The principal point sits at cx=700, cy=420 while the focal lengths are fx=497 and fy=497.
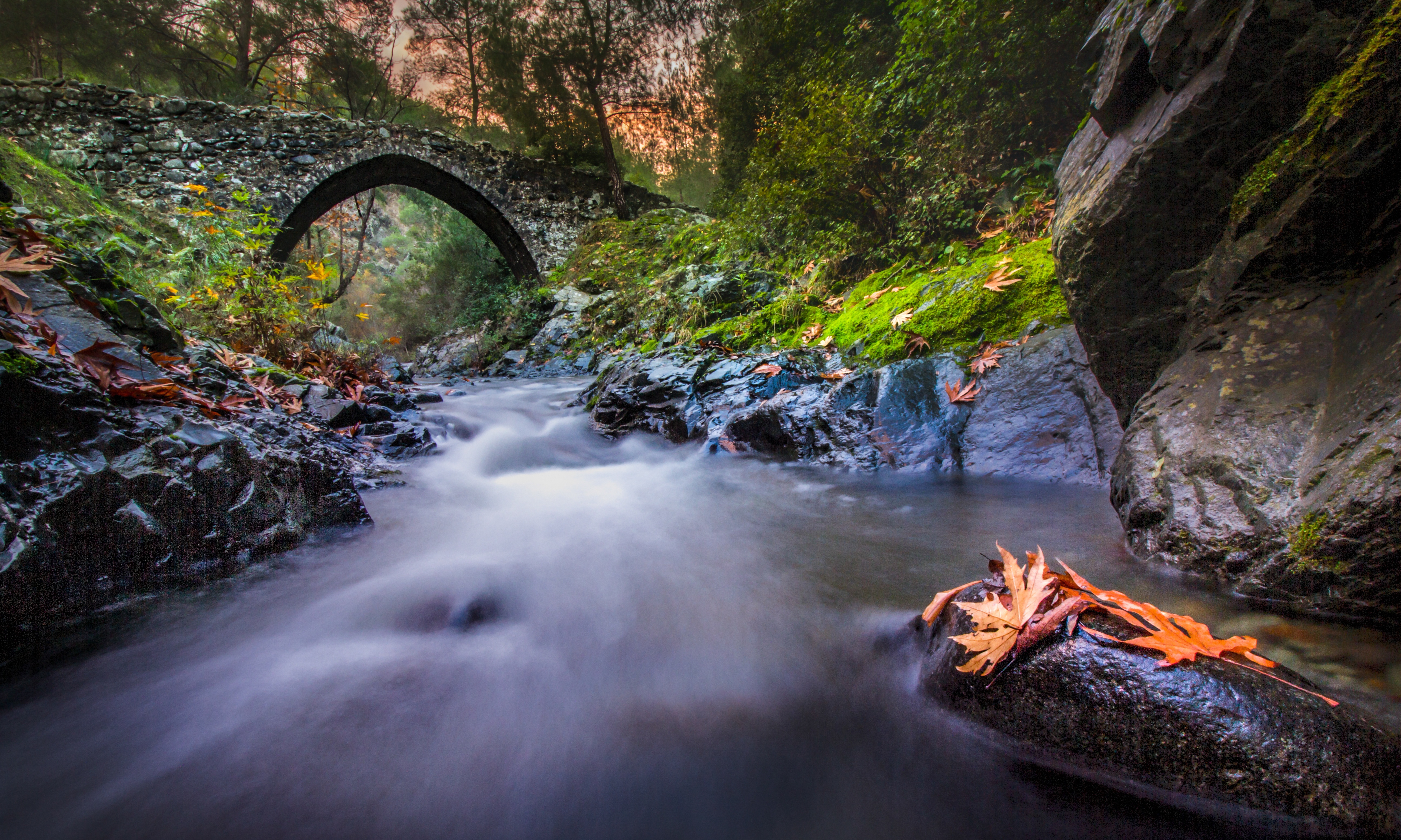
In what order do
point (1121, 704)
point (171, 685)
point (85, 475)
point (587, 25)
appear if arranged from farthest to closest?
point (587, 25) < point (85, 475) < point (171, 685) < point (1121, 704)

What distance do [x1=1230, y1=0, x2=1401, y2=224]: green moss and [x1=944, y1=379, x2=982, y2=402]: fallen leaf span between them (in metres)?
1.66

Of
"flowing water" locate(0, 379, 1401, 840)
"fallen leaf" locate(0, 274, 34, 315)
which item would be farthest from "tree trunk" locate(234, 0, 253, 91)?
"flowing water" locate(0, 379, 1401, 840)

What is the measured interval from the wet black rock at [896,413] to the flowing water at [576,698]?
0.39 metres

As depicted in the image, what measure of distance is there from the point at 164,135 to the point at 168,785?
1551 cm

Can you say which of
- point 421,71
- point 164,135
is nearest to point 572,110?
point 421,71

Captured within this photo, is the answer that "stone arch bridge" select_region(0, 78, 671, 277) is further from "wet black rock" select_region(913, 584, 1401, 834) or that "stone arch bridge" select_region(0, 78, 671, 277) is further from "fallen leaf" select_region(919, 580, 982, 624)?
"wet black rock" select_region(913, 584, 1401, 834)

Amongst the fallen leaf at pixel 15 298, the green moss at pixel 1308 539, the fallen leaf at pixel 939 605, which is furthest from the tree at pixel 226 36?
the green moss at pixel 1308 539

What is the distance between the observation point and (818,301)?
6125 millimetres

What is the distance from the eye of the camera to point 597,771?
4.59ft

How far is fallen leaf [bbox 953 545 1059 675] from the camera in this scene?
51.7 inches

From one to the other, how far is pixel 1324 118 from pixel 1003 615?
2.15m

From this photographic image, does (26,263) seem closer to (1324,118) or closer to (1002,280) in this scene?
(1324,118)

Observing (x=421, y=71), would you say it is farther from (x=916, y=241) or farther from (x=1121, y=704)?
(x=1121, y=704)

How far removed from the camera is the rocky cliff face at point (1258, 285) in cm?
149
